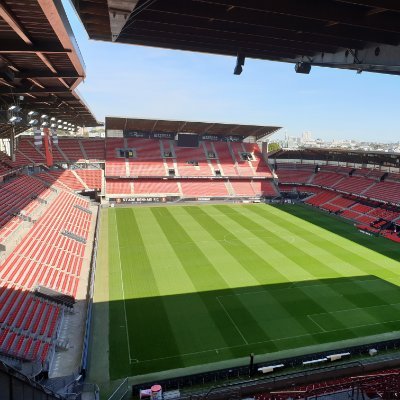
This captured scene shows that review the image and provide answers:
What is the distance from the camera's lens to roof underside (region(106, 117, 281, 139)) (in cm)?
5284

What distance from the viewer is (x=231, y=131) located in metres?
61.2

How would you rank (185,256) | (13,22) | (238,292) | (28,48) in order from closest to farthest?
1. (13,22)
2. (28,48)
3. (238,292)
4. (185,256)

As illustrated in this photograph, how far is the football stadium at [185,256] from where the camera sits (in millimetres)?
7164

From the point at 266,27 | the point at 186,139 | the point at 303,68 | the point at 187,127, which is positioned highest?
the point at 187,127

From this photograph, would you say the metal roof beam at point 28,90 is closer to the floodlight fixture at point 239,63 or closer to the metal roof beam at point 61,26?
the metal roof beam at point 61,26

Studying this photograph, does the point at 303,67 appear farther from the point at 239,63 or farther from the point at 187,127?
the point at 187,127

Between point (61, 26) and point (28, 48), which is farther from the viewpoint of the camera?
point (28, 48)

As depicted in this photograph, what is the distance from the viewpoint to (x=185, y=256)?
96.2ft

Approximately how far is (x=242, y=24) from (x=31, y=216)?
2821 cm

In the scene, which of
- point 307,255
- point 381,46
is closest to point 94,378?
point 381,46

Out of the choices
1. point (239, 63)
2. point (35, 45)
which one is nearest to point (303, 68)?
point (239, 63)

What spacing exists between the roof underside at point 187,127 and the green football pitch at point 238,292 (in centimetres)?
→ 1988

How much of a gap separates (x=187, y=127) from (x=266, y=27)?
51959mm

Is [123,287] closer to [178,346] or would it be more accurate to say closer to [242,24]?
[178,346]
